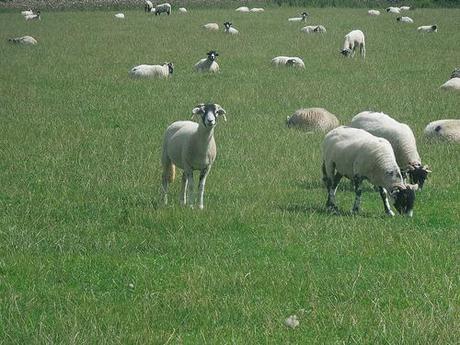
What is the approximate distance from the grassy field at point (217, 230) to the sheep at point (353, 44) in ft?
21.9

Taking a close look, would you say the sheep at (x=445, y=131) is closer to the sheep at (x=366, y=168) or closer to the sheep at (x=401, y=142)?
the sheep at (x=401, y=142)

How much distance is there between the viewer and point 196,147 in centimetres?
1116

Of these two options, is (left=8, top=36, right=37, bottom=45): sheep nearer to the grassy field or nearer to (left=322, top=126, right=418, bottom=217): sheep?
the grassy field

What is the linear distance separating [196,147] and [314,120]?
A: 6676 millimetres

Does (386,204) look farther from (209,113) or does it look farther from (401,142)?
(209,113)

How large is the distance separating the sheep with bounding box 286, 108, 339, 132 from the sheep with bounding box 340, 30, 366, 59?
14395mm

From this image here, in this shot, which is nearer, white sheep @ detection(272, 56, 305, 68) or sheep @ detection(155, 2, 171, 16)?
white sheep @ detection(272, 56, 305, 68)

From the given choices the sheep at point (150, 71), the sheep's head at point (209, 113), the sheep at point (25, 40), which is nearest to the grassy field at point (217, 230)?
the sheep's head at point (209, 113)

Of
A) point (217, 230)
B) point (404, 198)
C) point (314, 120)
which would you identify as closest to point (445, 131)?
point (314, 120)

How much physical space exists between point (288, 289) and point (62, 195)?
503 cm

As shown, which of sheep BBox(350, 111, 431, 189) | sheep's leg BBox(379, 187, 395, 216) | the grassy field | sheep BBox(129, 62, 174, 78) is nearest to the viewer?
the grassy field

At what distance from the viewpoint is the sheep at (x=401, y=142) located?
12359 mm

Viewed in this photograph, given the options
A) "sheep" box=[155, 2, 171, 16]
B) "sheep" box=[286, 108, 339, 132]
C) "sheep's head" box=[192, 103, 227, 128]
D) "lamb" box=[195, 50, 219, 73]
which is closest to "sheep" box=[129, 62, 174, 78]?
"lamb" box=[195, 50, 219, 73]

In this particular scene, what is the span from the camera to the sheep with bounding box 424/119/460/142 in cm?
1597
